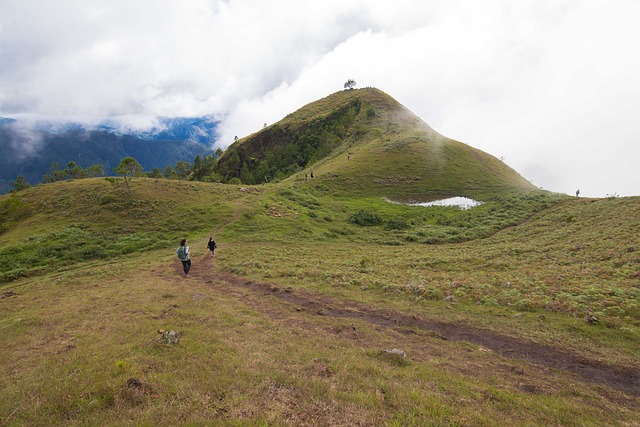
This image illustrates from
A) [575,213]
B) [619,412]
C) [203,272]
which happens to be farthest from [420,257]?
[575,213]

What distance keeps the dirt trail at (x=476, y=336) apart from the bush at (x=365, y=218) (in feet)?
86.6

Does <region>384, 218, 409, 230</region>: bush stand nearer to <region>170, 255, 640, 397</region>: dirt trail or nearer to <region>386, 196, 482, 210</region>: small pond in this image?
<region>386, 196, 482, 210</region>: small pond

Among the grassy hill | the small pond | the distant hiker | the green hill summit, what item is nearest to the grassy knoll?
the grassy hill

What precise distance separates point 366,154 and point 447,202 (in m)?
27.4

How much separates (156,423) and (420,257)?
2483cm

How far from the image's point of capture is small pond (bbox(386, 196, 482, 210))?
5412 centimetres

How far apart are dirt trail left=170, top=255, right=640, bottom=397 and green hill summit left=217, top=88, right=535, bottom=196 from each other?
45.2m

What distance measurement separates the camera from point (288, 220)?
136ft

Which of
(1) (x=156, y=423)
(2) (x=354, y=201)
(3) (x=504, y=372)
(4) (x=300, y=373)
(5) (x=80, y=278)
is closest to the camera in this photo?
(1) (x=156, y=423)

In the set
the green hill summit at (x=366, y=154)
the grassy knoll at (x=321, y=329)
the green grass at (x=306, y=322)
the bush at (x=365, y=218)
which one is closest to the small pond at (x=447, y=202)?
the green hill summit at (x=366, y=154)

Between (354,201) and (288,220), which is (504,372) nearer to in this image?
(288,220)

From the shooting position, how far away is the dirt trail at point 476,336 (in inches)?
375

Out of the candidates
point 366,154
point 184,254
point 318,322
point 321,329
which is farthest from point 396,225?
point 366,154

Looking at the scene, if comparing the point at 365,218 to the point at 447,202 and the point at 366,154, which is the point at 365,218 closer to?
the point at 447,202
